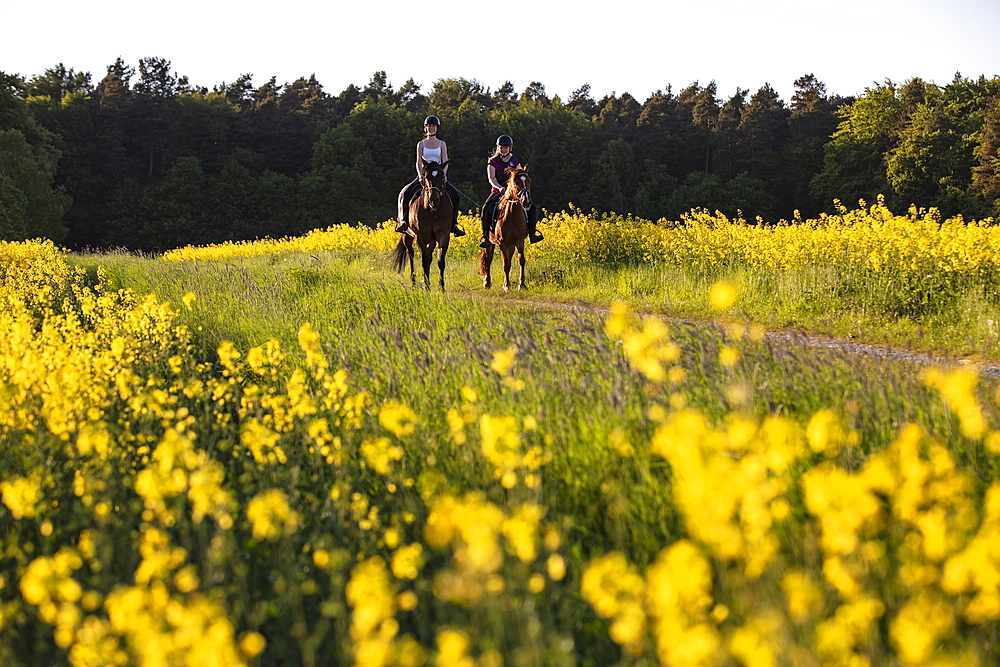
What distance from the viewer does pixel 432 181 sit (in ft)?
41.6

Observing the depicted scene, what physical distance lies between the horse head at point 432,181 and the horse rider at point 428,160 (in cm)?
12

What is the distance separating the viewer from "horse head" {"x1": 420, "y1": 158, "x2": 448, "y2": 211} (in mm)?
12680

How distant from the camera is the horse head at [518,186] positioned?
509 inches

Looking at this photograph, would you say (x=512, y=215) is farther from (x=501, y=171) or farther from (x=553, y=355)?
(x=553, y=355)

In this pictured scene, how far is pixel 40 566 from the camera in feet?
7.78

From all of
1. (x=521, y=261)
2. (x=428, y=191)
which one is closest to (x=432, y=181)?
(x=428, y=191)

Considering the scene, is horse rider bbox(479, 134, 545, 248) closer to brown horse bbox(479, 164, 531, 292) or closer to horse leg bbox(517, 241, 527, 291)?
brown horse bbox(479, 164, 531, 292)

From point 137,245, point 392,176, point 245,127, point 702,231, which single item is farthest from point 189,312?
point 245,127

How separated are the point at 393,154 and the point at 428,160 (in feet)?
136

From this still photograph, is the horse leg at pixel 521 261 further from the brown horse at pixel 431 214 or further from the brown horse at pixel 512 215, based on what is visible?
the brown horse at pixel 431 214

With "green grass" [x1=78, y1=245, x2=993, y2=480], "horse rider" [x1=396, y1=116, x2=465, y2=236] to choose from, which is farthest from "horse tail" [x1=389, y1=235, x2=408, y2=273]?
"green grass" [x1=78, y1=245, x2=993, y2=480]

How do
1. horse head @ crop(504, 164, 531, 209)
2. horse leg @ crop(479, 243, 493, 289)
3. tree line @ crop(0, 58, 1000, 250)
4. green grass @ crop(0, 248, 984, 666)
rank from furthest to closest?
tree line @ crop(0, 58, 1000, 250), horse leg @ crop(479, 243, 493, 289), horse head @ crop(504, 164, 531, 209), green grass @ crop(0, 248, 984, 666)

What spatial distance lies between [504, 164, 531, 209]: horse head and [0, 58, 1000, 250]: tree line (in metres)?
31.5

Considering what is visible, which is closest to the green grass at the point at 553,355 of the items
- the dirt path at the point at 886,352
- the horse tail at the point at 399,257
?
the dirt path at the point at 886,352
